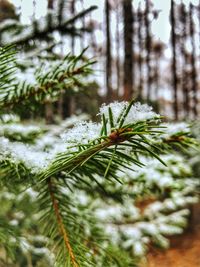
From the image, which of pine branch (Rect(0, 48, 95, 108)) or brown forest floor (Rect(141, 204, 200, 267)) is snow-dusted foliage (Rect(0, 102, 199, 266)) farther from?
brown forest floor (Rect(141, 204, 200, 267))

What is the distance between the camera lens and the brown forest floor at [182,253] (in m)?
9.85

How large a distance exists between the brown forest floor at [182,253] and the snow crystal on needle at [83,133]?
8860 millimetres

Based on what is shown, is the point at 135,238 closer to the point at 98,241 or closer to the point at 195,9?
the point at 98,241

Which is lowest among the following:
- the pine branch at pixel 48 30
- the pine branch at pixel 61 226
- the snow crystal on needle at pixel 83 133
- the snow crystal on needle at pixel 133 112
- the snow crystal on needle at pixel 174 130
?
the pine branch at pixel 61 226

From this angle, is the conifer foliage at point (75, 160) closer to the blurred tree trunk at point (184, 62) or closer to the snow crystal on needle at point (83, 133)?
the snow crystal on needle at point (83, 133)

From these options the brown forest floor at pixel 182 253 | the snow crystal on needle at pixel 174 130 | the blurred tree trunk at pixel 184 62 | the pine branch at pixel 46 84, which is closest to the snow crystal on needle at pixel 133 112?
the snow crystal on needle at pixel 174 130

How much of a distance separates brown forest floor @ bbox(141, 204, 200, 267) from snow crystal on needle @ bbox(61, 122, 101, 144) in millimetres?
8860

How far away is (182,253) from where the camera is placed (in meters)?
10.4

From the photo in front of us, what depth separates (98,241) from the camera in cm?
118

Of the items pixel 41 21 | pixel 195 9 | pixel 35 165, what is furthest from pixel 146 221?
pixel 195 9

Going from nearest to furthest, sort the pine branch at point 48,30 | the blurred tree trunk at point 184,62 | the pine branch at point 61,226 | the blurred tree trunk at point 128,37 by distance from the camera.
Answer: the pine branch at point 61,226
the pine branch at point 48,30
the blurred tree trunk at point 128,37
the blurred tree trunk at point 184,62

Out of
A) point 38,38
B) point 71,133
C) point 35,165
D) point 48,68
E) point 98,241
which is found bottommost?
point 98,241

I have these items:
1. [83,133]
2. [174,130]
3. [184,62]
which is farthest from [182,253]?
[184,62]

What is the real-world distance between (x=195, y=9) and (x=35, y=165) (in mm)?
19315
